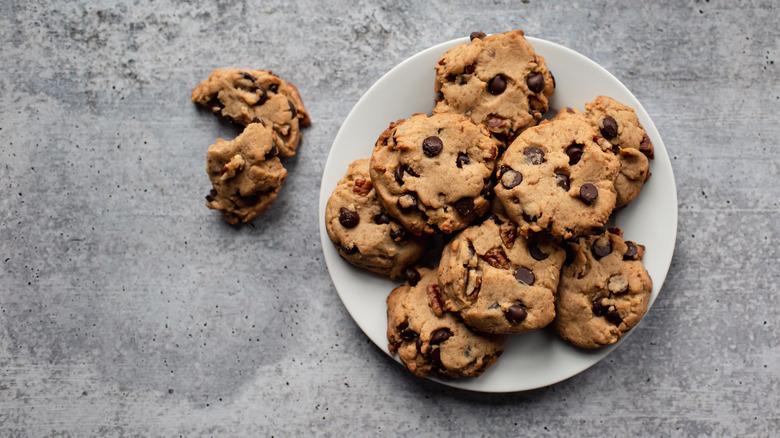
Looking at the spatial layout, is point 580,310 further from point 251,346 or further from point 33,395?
point 33,395

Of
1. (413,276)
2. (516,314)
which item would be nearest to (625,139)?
(516,314)

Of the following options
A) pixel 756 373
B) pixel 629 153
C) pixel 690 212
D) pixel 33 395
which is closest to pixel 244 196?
pixel 33 395

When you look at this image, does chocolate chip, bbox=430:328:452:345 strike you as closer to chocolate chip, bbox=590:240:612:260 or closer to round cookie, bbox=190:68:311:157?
chocolate chip, bbox=590:240:612:260

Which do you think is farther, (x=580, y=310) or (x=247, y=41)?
(x=247, y=41)

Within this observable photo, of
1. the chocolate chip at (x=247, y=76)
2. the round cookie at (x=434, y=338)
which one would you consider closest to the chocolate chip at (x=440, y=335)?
the round cookie at (x=434, y=338)

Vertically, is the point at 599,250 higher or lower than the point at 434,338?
higher

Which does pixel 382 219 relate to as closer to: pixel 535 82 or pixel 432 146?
pixel 432 146

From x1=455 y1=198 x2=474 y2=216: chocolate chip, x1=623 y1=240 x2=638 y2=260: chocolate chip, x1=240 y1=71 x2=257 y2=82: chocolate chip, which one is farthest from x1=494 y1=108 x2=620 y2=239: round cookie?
x1=240 y1=71 x2=257 y2=82: chocolate chip
